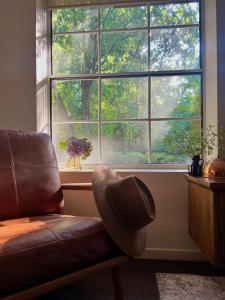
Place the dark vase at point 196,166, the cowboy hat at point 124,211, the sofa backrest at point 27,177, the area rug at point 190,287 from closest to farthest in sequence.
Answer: the cowboy hat at point 124,211, the area rug at point 190,287, the sofa backrest at point 27,177, the dark vase at point 196,166

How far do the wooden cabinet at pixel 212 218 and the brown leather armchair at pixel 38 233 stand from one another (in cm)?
42

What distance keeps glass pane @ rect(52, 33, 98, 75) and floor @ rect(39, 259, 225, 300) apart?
1.47 metres

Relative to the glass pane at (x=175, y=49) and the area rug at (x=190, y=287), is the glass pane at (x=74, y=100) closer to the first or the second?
the glass pane at (x=175, y=49)

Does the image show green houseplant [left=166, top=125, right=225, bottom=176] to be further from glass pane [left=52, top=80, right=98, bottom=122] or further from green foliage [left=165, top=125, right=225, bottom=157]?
glass pane [left=52, top=80, right=98, bottom=122]

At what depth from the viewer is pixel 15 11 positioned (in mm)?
2102

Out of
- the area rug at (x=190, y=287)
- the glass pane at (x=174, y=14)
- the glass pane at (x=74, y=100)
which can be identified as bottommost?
the area rug at (x=190, y=287)

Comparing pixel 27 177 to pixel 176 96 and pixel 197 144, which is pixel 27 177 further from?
pixel 176 96

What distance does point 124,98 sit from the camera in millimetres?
2229

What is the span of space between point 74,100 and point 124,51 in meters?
0.54

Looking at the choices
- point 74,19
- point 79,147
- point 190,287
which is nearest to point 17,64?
point 74,19

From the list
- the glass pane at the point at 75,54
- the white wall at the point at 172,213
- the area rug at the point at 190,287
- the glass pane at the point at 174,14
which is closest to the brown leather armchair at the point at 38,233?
the area rug at the point at 190,287

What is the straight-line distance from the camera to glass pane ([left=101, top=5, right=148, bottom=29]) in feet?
7.27

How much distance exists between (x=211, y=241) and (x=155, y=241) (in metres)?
0.73

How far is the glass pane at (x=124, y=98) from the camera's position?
221 cm
